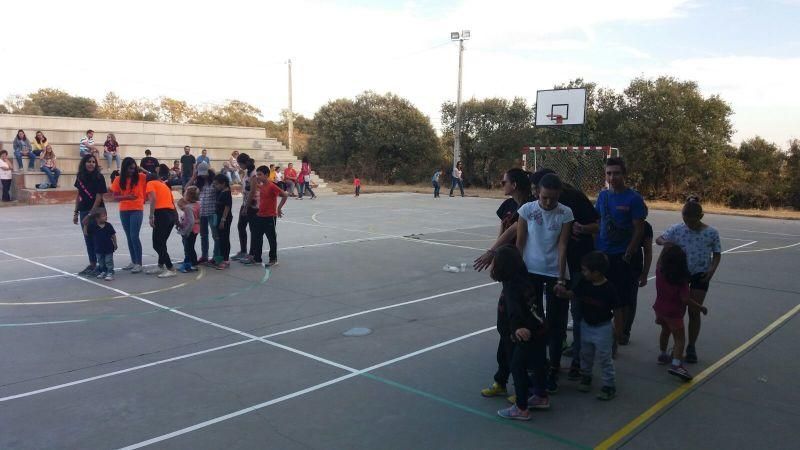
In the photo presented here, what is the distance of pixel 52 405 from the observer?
15.0 ft

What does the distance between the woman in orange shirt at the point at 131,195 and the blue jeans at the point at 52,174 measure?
15635 millimetres

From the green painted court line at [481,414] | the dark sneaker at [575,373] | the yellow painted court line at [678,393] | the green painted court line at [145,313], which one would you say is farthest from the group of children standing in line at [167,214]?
the yellow painted court line at [678,393]

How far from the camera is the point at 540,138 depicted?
35.7 m

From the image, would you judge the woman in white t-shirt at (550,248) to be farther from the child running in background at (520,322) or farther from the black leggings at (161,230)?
the black leggings at (161,230)

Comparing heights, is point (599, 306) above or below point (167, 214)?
below

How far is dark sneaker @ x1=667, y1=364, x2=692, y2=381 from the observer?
5.14m

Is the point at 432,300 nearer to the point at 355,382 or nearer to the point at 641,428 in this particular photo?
the point at 355,382

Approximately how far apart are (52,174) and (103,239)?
52.7 ft

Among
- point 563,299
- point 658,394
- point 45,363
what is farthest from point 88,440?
point 658,394

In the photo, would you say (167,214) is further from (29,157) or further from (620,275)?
(29,157)

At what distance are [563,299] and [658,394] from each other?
1150 mm

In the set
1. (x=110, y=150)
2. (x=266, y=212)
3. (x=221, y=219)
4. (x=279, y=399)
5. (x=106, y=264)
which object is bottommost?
(x=279, y=399)

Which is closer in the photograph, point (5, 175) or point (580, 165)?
point (5, 175)

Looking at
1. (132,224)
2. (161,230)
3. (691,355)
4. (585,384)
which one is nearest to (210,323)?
(161,230)
